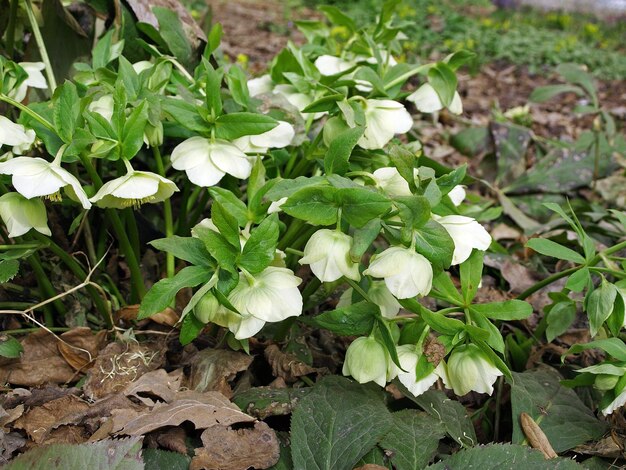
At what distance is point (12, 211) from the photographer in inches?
27.9

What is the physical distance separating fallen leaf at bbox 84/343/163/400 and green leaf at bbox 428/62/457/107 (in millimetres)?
551

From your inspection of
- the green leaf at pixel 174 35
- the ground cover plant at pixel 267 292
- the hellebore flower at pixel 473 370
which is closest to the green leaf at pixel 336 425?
the ground cover plant at pixel 267 292

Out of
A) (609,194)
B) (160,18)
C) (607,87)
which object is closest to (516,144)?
(609,194)

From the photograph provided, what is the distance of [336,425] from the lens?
2.49 ft

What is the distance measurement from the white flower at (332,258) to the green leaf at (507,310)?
0.18 m

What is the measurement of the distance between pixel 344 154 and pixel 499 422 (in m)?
0.48

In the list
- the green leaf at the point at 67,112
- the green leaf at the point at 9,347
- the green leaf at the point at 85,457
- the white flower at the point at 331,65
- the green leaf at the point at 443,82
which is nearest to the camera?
the green leaf at the point at 85,457

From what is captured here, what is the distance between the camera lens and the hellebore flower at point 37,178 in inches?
25.6

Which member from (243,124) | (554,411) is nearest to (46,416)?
(243,124)

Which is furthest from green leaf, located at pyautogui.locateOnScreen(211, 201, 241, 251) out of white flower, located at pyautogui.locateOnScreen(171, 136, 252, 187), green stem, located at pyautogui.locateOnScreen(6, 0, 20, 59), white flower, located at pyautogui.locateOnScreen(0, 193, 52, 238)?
green stem, located at pyautogui.locateOnScreen(6, 0, 20, 59)

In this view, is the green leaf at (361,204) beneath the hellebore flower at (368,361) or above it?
above

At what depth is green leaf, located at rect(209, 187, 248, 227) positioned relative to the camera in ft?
2.43

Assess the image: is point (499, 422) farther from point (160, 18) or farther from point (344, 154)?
point (160, 18)

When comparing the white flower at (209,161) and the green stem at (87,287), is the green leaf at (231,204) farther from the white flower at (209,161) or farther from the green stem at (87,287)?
the green stem at (87,287)
